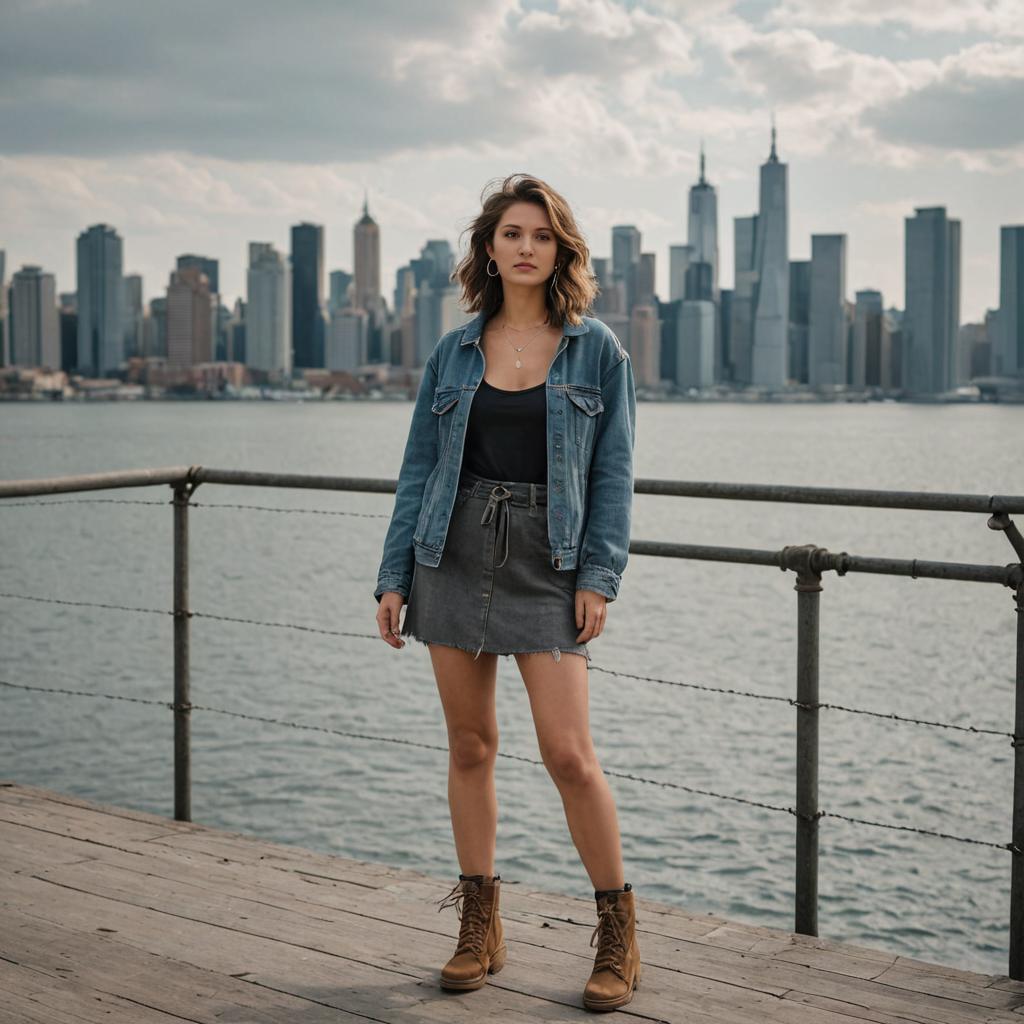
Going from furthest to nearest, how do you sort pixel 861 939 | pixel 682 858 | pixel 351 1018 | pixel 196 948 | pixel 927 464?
1. pixel 927 464
2. pixel 682 858
3. pixel 861 939
4. pixel 196 948
5. pixel 351 1018

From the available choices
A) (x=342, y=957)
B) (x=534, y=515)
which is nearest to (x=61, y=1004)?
(x=342, y=957)

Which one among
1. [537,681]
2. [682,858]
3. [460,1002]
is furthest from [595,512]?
[682,858]

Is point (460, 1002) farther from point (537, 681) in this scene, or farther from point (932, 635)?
point (932, 635)

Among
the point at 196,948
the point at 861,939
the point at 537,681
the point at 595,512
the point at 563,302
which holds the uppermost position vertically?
the point at 563,302

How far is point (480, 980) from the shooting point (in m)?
2.85

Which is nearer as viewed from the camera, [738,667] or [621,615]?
[738,667]

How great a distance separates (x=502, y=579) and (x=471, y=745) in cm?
38

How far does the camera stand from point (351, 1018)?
Answer: 2699 mm

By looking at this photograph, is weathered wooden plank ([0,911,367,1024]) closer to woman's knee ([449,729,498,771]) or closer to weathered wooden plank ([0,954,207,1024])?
weathered wooden plank ([0,954,207,1024])

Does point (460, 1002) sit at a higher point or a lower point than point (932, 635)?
higher

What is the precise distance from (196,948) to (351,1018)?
1.75ft

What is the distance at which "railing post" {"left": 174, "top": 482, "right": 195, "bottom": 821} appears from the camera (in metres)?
4.27

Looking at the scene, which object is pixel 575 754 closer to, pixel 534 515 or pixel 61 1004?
pixel 534 515

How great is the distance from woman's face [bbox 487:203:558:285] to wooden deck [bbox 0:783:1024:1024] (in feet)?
4.76
